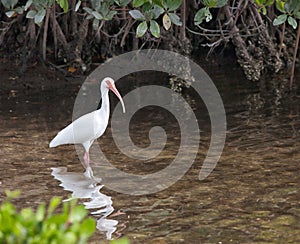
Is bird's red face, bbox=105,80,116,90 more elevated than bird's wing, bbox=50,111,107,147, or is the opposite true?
bird's red face, bbox=105,80,116,90

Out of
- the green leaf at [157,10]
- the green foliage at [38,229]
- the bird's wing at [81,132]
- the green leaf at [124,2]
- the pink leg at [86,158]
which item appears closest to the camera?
the green foliage at [38,229]

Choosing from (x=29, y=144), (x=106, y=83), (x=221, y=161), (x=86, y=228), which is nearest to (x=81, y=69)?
(x=106, y=83)

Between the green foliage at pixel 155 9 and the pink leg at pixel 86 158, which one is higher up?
the green foliage at pixel 155 9

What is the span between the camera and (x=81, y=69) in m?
10.0

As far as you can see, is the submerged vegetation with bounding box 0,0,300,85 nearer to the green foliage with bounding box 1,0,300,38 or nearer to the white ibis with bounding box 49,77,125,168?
the white ibis with bounding box 49,77,125,168

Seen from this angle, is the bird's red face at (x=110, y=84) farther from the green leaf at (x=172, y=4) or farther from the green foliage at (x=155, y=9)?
the green leaf at (x=172, y=4)

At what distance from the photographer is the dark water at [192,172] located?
5.21m

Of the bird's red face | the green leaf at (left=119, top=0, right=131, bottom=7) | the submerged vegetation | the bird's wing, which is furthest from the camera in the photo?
the submerged vegetation

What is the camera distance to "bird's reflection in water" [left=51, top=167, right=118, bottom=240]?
538 cm

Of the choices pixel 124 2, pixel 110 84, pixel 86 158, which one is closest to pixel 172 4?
pixel 124 2

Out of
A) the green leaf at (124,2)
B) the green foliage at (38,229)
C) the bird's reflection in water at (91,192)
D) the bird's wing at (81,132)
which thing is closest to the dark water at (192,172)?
the bird's reflection in water at (91,192)

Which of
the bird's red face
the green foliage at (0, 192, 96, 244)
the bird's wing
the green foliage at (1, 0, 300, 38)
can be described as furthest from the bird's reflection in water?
the green foliage at (0, 192, 96, 244)

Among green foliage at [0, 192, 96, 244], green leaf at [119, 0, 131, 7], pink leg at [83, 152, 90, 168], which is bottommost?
pink leg at [83, 152, 90, 168]

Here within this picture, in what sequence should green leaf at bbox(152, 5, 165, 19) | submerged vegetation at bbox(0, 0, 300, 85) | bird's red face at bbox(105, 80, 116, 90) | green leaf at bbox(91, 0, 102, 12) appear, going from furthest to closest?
submerged vegetation at bbox(0, 0, 300, 85), bird's red face at bbox(105, 80, 116, 90), green leaf at bbox(91, 0, 102, 12), green leaf at bbox(152, 5, 165, 19)
